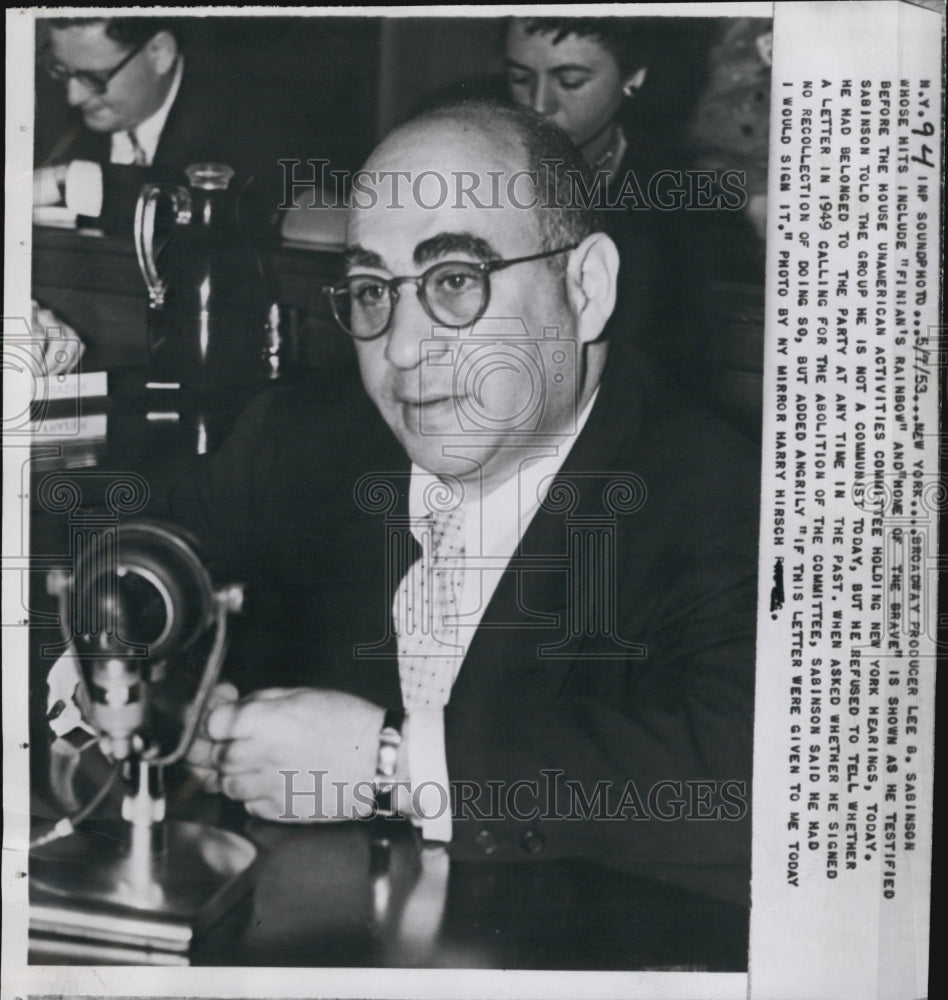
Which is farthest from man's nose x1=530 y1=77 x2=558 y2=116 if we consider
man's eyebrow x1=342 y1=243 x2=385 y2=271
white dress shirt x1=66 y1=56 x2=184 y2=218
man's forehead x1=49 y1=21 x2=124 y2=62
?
man's forehead x1=49 y1=21 x2=124 y2=62

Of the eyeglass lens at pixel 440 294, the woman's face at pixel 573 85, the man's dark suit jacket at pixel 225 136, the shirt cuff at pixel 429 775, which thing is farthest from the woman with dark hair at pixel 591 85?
the shirt cuff at pixel 429 775

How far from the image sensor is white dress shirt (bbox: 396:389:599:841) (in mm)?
1619

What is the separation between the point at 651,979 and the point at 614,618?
1.94 ft

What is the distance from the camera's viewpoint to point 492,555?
162 centimetres

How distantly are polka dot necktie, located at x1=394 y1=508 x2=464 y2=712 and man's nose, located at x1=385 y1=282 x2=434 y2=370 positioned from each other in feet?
0.83

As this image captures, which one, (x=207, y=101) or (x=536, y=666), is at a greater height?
(x=207, y=101)

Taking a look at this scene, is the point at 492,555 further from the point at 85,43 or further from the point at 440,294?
the point at 85,43

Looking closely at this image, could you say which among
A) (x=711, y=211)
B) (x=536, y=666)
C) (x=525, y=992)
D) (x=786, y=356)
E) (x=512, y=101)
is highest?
(x=512, y=101)

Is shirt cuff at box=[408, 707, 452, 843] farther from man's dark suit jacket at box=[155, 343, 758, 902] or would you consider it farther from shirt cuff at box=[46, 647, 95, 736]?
shirt cuff at box=[46, 647, 95, 736]

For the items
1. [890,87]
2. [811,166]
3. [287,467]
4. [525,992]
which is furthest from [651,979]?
[890,87]

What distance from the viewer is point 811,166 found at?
5.26 feet

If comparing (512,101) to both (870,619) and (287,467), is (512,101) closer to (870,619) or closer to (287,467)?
(287,467)

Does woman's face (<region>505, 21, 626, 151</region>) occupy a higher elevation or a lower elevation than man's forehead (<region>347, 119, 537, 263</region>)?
higher
